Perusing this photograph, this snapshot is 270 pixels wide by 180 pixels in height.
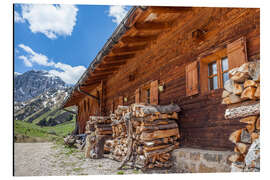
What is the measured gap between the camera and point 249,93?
2809 mm

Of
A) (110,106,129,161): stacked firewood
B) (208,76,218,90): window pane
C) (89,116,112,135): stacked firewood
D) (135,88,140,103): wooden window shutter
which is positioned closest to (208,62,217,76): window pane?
(208,76,218,90): window pane

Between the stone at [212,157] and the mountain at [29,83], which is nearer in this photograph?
the stone at [212,157]

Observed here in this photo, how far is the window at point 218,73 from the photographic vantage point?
14.6 ft

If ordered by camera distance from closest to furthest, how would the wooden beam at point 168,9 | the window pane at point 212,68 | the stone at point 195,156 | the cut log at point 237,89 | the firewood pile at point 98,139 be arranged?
the cut log at point 237,89 < the stone at point 195,156 < the window pane at point 212,68 < the wooden beam at point 168,9 < the firewood pile at point 98,139

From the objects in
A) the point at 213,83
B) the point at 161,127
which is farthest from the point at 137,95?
the point at 213,83

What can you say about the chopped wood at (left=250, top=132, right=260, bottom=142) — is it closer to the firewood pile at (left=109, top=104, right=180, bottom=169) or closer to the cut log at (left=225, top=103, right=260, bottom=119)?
the cut log at (left=225, top=103, right=260, bottom=119)

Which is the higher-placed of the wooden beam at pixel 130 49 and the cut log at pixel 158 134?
the wooden beam at pixel 130 49

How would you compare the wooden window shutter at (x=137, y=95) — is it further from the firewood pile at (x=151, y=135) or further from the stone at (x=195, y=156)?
the stone at (x=195, y=156)

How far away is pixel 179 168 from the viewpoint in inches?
187

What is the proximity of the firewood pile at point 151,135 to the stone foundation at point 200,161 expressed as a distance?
27cm

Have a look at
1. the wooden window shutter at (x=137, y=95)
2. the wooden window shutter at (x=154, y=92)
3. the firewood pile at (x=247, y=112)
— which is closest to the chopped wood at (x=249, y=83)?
the firewood pile at (x=247, y=112)

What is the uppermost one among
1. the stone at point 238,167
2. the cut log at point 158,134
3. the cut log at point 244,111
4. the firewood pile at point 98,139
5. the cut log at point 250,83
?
the cut log at point 250,83

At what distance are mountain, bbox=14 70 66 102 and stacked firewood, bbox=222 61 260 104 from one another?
4108mm

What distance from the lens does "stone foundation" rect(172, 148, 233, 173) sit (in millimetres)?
3754
